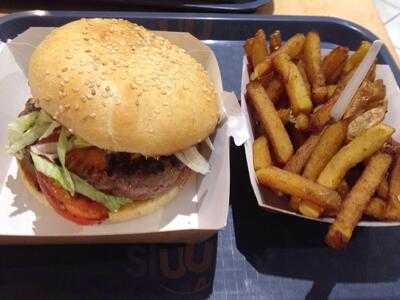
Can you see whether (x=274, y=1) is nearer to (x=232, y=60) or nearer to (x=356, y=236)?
(x=232, y=60)

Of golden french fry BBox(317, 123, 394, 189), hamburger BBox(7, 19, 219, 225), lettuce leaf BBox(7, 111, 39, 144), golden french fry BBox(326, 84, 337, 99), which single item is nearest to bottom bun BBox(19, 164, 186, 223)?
hamburger BBox(7, 19, 219, 225)

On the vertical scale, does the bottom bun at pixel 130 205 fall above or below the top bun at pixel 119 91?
below

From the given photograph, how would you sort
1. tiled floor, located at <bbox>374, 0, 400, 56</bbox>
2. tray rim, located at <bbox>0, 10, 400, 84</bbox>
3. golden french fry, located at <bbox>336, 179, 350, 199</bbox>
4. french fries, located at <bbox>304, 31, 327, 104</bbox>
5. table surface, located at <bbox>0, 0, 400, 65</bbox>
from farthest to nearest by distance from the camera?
1. tiled floor, located at <bbox>374, 0, 400, 56</bbox>
2. table surface, located at <bbox>0, 0, 400, 65</bbox>
3. tray rim, located at <bbox>0, 10, 400, 84</bbox>
4. french fries, located at <bbox>304, 31, 327, 104</bbox>
5. golden french fry, located at <bbox>336, 179, 350, 199</bbox>

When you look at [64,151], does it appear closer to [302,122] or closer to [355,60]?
[302,122]

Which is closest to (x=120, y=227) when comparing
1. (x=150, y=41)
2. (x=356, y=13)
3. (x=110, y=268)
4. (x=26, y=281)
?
(x=110, y=268)

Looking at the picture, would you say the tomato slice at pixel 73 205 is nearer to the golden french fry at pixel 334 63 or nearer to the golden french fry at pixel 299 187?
the golden french fry at pixel 299 187

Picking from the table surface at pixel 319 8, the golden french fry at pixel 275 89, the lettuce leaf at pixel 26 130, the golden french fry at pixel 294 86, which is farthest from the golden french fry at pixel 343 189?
the table surface at pixel 319 8

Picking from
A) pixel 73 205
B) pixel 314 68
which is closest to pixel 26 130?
pixel 73 205

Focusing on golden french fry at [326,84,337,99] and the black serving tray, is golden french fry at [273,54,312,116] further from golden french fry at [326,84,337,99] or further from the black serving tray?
the black serving tray
